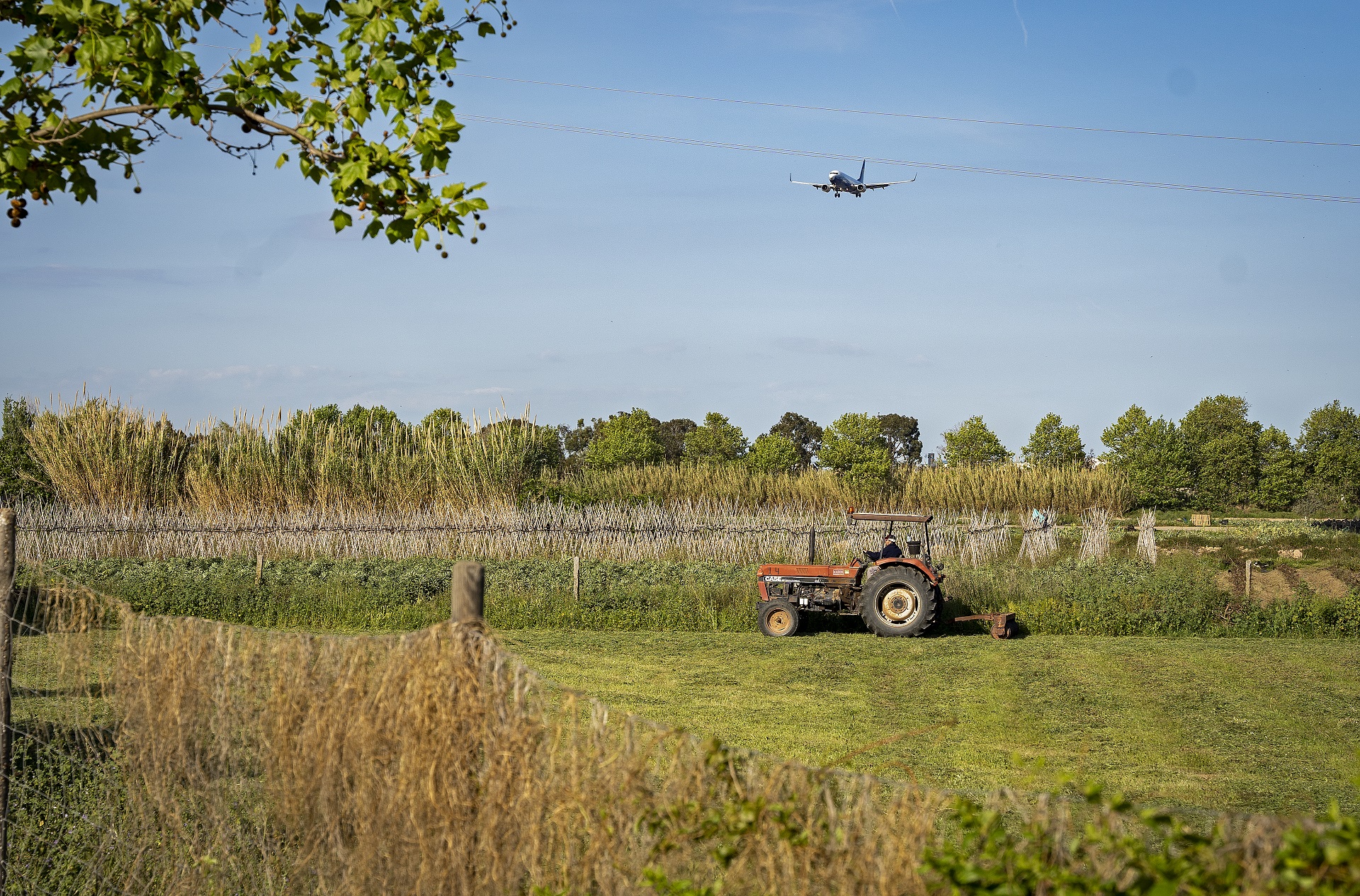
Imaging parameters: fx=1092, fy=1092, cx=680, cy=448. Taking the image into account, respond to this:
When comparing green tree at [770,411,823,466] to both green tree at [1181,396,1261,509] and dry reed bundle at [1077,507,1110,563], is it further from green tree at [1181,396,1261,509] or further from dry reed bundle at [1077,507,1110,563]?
dry reed bundle at [1077,507,1110,563]

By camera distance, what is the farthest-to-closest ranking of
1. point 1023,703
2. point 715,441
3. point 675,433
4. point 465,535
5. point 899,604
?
point 675,433 < point 715,441 < point 465,535 < point 899,604 < point 1023,703

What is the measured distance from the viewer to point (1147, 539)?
2062 centimetres

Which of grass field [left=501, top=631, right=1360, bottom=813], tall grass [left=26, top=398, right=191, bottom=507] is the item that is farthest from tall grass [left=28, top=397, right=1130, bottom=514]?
grass field [left=501, top=631, right=1360, bottom=813]

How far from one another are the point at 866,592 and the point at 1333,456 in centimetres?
5732

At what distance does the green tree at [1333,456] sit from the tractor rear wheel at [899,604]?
1887 inches

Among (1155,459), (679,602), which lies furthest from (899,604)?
(1155,459)

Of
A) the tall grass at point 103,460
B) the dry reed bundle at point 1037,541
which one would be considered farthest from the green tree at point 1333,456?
the tall grass at point 103,460

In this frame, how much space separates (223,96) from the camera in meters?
4.69

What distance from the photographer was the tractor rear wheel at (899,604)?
44.0 feet

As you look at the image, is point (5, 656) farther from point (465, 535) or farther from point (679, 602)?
point (465, 535)

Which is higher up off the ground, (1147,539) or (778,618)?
(1147,539)

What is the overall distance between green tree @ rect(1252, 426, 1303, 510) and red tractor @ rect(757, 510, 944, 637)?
181 feet

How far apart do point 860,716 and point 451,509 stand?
1492 cm

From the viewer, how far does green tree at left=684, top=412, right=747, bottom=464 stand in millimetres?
69562
